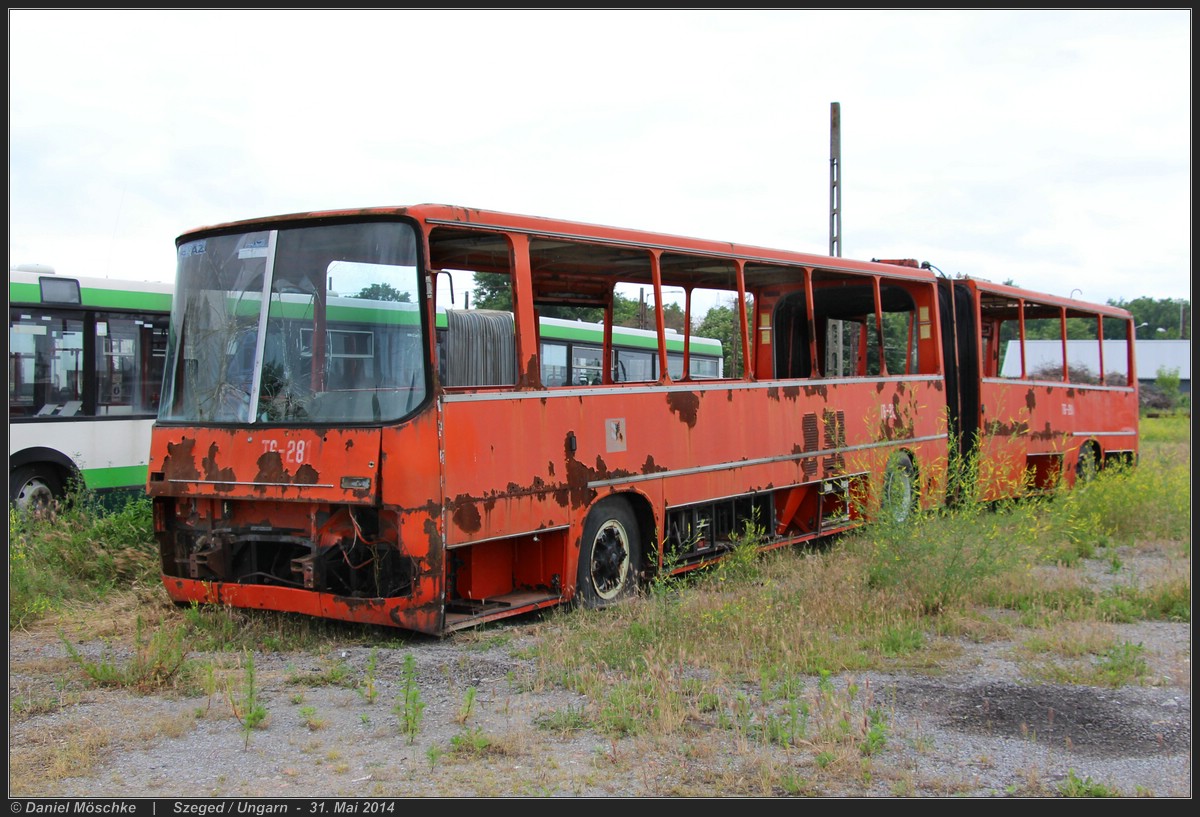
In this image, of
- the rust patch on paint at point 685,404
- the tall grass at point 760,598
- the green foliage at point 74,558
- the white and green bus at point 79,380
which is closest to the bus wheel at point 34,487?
the white and green bus at point 79,380

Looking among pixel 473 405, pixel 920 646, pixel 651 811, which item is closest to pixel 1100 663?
pixel 920 646

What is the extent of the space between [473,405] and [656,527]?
2.35 metres

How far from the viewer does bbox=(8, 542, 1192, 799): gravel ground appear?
482cm

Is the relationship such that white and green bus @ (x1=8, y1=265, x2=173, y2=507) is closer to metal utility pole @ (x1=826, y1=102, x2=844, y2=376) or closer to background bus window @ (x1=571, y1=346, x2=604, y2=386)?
background bus window @ (x1=571, y1=346, x2=604, y2=386)

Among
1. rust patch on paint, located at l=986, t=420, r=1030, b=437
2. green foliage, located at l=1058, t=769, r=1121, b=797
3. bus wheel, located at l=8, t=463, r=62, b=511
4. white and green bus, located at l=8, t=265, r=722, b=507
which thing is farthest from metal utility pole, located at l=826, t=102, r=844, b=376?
green foliage, located at l=1058, t=769, r=1121, b=797

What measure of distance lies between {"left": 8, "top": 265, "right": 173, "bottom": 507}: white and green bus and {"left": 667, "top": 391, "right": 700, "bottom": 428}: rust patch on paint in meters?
6.28

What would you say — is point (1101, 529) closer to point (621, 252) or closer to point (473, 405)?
point (621, 252)

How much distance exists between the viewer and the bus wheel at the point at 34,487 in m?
11.8

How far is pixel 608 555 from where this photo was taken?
8820 millimetres

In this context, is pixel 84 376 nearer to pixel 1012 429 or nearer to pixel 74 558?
pixel 74 558

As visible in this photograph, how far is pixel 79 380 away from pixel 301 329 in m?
6.43

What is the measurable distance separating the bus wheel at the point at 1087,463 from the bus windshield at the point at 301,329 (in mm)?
11793

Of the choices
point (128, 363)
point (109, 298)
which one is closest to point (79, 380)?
point (128, 363)

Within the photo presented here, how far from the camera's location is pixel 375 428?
23.2ft
